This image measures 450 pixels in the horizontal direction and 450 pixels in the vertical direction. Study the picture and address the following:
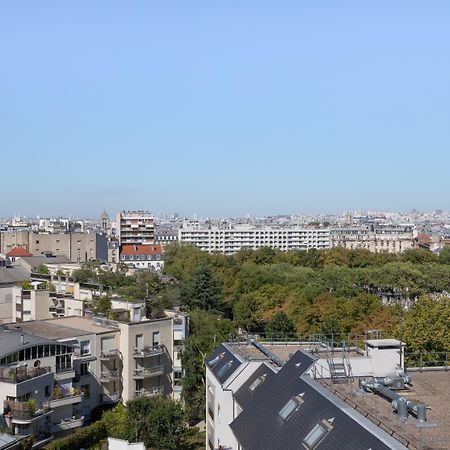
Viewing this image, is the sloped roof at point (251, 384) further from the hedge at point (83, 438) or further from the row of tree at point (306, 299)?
the row of tree at point (306, 299)

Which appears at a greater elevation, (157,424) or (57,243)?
(57,243)

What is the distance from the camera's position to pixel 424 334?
108 feet

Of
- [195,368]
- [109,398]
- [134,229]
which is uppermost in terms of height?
[134,229]

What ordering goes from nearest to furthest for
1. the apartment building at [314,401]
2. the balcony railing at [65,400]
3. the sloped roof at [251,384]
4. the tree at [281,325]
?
the apartment building at [314,401] < the sloped roof at [251,384] < the balcony railing at [65,400] < the tree at [281,325]

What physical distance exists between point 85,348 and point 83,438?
485cm

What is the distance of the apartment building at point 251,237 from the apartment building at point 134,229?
17666mm

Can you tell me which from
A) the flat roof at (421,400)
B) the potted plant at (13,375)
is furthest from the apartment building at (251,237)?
the flat roof at (421,400)

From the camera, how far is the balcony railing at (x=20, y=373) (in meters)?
24.5

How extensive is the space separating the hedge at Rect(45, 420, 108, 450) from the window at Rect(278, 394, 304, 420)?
10769 millimetres

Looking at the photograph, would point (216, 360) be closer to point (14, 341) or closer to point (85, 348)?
point (14, 341)

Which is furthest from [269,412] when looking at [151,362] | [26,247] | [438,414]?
[26,247]

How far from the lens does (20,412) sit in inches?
947

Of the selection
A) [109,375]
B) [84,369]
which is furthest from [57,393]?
[109,375]

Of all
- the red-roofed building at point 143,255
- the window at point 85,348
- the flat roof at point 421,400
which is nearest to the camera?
the flat roof at point 421,400
